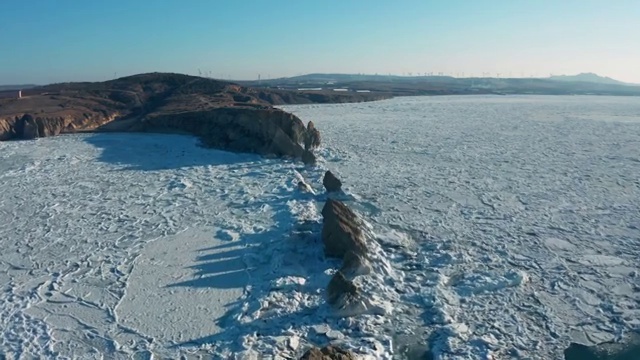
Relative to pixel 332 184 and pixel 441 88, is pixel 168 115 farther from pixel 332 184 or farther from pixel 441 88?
pixel 441 88

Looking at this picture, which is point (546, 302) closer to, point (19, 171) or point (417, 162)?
point (417, 162)

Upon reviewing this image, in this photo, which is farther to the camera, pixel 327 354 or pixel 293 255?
pixel 293 255

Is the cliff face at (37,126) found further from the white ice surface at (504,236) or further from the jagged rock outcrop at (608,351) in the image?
the jagged rock outcrop at (608,351)

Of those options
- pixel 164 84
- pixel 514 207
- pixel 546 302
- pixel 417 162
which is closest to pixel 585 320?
pixel 546 302

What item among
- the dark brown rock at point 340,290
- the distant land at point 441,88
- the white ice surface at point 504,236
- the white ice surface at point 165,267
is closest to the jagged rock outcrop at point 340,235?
the white ice surface at point 165,267

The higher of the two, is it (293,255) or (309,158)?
(309,158)

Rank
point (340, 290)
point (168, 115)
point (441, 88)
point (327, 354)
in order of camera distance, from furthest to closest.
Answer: point (441, 88) → point (168, 115) → point (340, 290) → point (327, 354)

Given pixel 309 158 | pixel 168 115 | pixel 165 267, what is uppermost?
pixel 168 115

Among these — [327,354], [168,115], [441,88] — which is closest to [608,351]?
[327,354]
